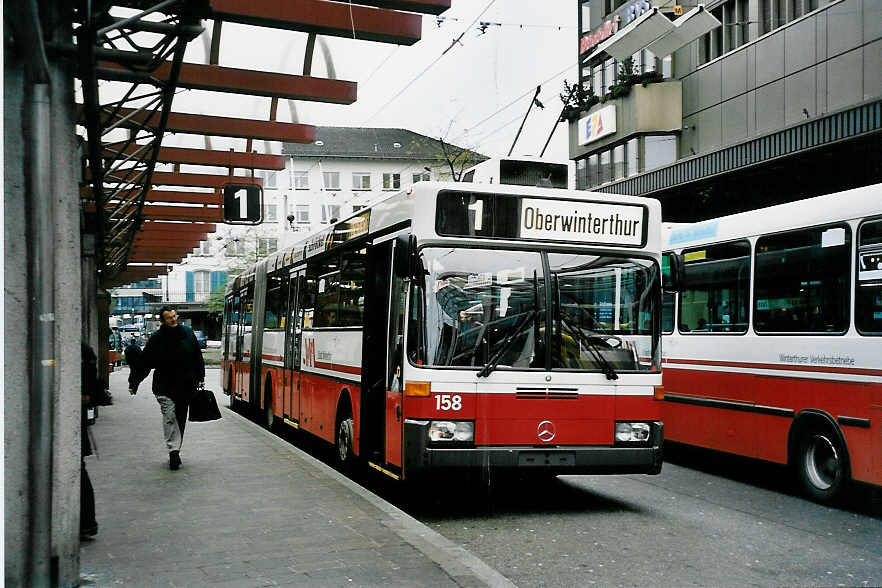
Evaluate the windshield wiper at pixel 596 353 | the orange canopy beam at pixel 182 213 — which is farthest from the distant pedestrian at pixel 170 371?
the orange canopy beam at pixel 182 213

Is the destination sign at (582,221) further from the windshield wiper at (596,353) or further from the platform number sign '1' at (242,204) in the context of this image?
the platform number sign '1' at (242,204)

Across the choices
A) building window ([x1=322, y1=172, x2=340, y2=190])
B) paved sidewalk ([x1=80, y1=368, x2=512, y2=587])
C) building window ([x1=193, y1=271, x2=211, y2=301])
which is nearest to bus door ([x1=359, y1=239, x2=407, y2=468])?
paved sidewalk ([x1=80, y1=368, x2=512, y2=587])

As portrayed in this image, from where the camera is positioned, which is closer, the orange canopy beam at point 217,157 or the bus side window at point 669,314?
the bus side window at point 669,314

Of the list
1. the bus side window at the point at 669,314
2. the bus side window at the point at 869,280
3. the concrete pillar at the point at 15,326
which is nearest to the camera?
the concrete pillar at the point at 15,326

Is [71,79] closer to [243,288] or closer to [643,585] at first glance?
[643,585]

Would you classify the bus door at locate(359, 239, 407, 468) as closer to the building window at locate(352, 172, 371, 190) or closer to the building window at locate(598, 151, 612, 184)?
the building window at locate(598, 151, 612, 184)

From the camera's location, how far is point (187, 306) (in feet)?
316

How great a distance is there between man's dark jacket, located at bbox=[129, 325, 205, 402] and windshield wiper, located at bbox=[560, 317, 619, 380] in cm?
502

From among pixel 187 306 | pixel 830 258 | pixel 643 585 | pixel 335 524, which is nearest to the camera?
pixel 643 585

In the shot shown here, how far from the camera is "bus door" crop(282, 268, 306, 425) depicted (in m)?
13.7

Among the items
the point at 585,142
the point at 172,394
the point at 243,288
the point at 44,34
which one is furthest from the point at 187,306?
the point at 44,34

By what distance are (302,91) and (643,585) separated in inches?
278

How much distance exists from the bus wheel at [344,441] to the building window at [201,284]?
90091 mm

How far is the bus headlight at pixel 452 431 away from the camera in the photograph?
821cm
